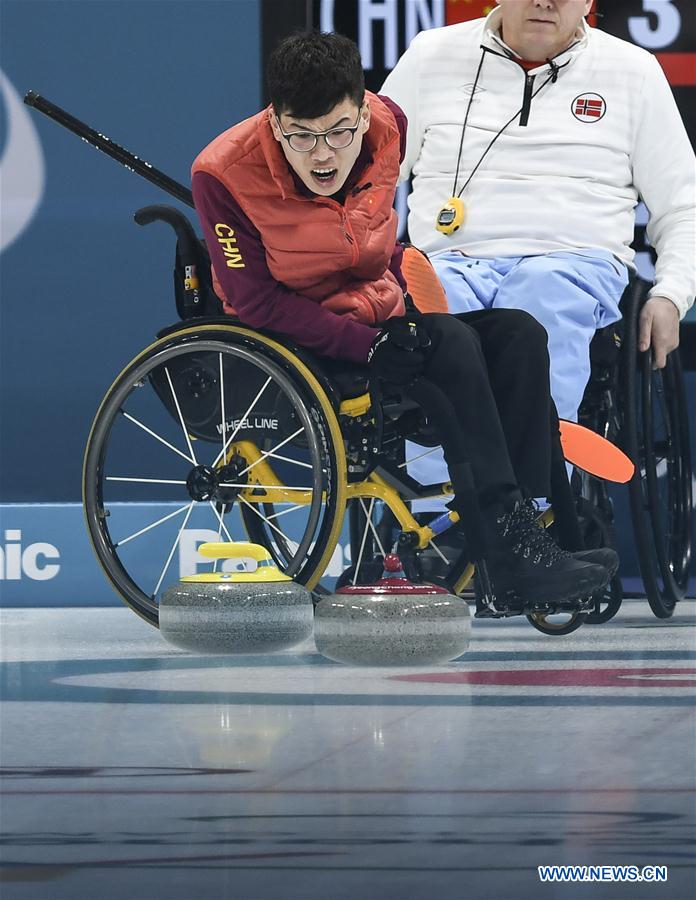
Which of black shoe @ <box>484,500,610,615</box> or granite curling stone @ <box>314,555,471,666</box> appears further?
black shoe @ <box>484,500,610,615</box>

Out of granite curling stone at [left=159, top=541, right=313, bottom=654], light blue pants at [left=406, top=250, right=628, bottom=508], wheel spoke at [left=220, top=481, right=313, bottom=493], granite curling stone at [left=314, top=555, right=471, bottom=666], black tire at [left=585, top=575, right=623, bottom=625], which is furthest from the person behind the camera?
black tire at [left=585, top=575, right=623, bottom=625]

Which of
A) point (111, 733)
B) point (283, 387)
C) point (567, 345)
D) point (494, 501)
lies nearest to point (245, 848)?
point (111, 733)

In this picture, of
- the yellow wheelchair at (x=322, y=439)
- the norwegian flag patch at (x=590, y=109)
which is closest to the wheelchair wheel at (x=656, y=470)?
the yellow wheelchair at (x=322, y=439)

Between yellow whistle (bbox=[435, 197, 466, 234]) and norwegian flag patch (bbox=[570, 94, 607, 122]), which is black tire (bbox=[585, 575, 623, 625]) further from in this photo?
norwegian flag patch (bbox=[570, 94, 607, 122])

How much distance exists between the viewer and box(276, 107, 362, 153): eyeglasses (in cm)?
217

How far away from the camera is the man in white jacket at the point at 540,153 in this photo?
8.81ft

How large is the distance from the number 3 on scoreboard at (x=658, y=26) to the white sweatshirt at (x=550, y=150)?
1.88 feet

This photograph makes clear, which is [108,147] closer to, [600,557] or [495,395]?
[495,395]

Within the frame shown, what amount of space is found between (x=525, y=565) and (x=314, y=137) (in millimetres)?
699

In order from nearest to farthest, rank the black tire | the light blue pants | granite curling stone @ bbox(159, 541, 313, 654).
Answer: granite curling stone @ bbox(159, 541, 313, 654) < the light blue pants < the black tire

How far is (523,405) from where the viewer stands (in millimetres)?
2182

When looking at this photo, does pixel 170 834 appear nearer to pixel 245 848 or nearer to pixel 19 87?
pixel 245 848

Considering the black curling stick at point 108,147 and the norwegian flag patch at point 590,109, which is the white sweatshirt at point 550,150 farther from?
the black curling stick at point 108,147

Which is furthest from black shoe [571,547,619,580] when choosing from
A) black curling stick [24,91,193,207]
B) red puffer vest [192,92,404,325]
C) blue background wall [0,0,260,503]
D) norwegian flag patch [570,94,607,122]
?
blue background wall [0,0,260,503]
